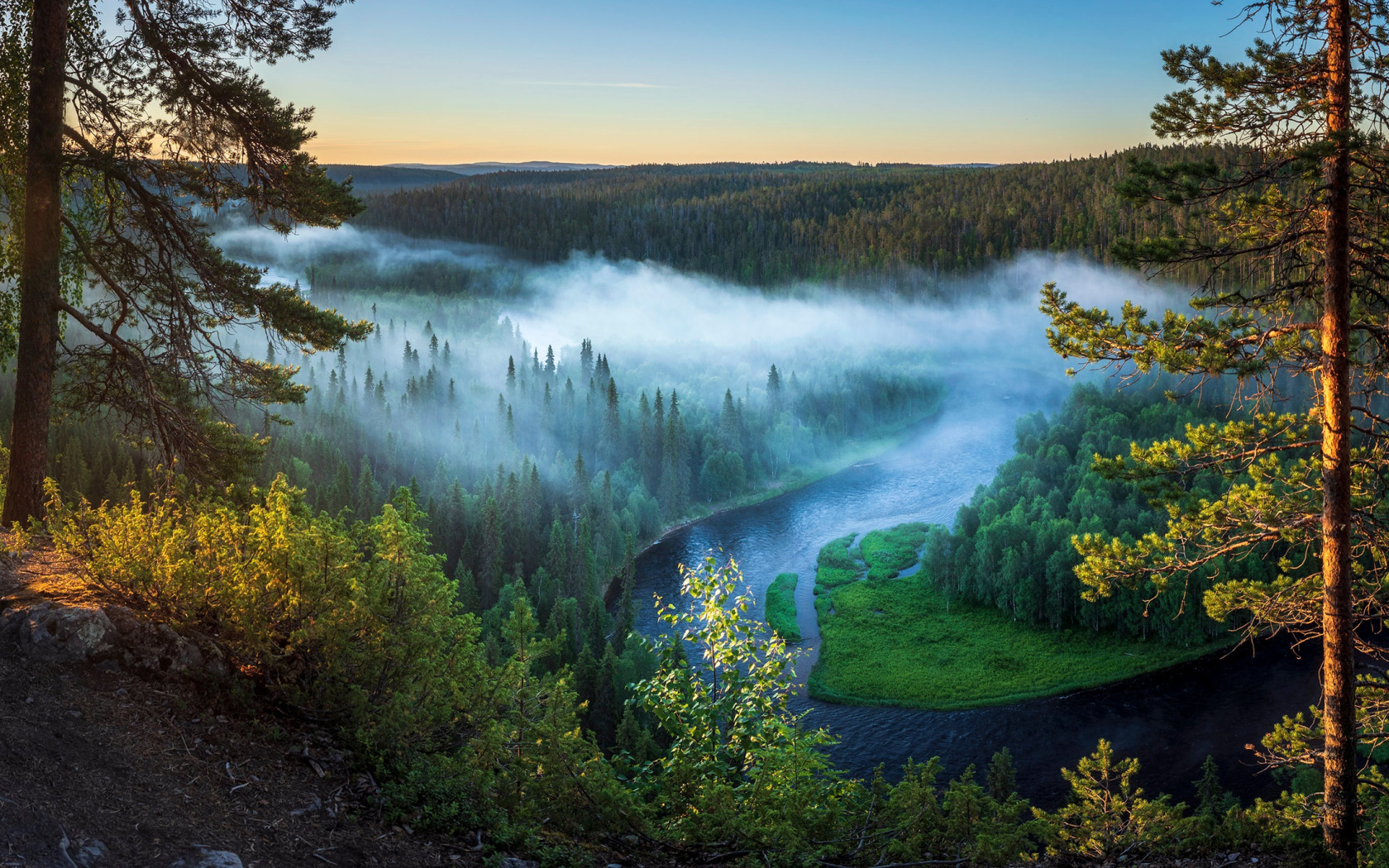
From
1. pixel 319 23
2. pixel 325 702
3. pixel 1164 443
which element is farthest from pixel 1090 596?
pixel 319 23

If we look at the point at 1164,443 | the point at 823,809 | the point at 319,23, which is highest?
the point at 319,23

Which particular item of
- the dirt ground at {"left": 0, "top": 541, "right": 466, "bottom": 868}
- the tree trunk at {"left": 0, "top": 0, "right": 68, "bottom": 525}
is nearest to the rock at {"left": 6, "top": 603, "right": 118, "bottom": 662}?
the dirt ground at {"left": 0, "top": 541, "right": 466, "bottom": 868}

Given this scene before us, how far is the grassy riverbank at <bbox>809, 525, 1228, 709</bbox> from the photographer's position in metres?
74.2

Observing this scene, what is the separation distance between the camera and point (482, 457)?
495 feet

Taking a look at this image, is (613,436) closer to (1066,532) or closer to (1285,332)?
(1066,532)

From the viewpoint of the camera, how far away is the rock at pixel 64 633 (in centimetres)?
1021

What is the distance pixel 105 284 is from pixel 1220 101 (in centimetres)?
1918

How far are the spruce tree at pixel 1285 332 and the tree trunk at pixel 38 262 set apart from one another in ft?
55.7

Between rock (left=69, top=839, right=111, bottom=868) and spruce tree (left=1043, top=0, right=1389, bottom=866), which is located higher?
spruce tree (left=1043, top=0, right=1389, bottom=866)

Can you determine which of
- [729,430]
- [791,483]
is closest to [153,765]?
[791,483]

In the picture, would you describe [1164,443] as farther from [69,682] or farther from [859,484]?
[859,484]

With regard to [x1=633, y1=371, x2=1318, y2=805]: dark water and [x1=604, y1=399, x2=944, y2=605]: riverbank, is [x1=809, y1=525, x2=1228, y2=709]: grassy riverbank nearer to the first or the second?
[x1=633, y1=371, x2=1318, y2=805]: dark water

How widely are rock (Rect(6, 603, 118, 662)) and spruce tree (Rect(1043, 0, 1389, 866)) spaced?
566 inches

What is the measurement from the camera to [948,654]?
8200 cm
